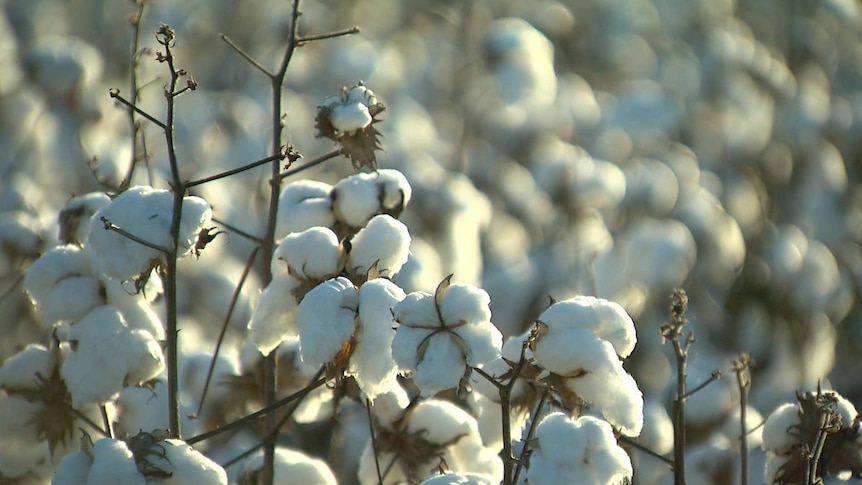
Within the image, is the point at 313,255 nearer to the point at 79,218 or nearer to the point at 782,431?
the point at 79,218

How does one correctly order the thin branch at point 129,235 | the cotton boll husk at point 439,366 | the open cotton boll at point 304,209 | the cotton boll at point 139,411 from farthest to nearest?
the cotton boll at point 139,411
the open cotton boll at point 304,209
the thin branch at point 129,235
the cotton boll husk at point 439,366

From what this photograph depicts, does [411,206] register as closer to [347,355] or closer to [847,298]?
[847,298]

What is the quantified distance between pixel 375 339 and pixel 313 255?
212mm

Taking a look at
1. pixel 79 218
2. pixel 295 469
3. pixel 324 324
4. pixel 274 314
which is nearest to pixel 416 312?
pixel 324 324

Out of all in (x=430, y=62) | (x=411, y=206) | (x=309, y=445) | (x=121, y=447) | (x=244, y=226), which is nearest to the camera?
(x=121, y=447)

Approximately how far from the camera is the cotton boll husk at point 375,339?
1.61m

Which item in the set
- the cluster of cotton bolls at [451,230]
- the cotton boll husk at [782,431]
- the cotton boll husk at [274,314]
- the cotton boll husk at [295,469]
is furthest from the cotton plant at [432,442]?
the cotton boll husk at [782,431]

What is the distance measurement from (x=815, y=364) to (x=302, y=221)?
4516 mm

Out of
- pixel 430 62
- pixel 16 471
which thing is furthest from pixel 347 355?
pixel 430 62

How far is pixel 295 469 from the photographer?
217cm

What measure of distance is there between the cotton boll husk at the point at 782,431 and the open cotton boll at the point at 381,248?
0.75 m

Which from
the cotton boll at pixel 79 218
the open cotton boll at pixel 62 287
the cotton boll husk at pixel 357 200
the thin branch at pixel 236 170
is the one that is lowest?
the thin branch at pixel 236 170

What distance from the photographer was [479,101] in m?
8.04

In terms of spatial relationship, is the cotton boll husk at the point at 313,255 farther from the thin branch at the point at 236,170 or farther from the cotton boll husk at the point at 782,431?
the cotton boll husk at the point at 782,431
